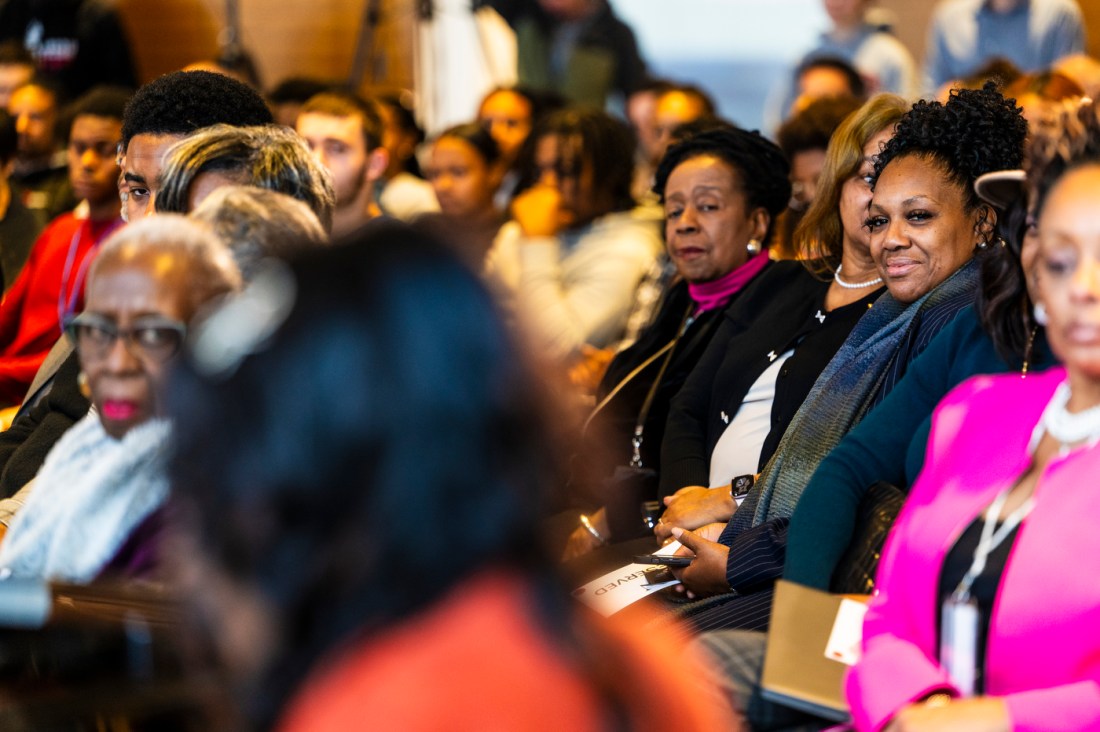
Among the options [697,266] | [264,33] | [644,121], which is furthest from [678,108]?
[264,33]

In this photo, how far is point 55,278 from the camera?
3811 mm

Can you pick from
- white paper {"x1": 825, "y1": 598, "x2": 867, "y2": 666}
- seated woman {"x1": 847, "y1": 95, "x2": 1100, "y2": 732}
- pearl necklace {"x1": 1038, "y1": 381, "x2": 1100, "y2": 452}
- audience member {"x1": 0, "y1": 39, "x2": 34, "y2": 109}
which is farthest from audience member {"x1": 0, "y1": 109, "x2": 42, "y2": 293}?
pearl necklace {"x1": 1038, "y1": 381, "x2": 1100, "y2": 452}

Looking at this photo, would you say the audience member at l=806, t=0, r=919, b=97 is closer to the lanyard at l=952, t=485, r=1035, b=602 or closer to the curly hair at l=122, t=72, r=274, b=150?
the curly hair at l=122, t=72, r=274, b=150

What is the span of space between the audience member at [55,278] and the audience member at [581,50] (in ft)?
7.90

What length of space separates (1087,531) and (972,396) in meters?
0.32

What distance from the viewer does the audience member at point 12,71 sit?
5.95 meters

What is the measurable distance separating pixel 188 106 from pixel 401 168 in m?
2.97

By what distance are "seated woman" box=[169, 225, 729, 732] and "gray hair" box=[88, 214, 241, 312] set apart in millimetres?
682

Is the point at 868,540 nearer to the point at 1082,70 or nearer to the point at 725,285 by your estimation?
the point at 725,285

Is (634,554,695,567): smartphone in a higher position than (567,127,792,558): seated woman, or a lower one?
lower

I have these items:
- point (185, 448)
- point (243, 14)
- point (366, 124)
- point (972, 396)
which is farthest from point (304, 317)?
point (243, 14)

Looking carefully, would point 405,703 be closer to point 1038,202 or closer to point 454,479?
point 454,479

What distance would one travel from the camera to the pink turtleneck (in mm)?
3531

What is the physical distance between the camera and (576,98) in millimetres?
6090
